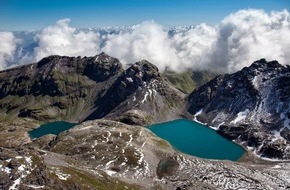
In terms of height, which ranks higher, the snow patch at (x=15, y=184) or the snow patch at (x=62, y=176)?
the snow patch at (x=15, y=184)

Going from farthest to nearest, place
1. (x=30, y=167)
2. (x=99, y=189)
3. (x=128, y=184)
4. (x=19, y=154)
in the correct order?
(x=128, y=184) < (x=99, y=189) < (x=19, y=154) < (x=30, y=167)

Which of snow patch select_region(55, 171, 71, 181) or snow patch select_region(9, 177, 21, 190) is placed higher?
snow patch select_region(9, 177, 21, 190)

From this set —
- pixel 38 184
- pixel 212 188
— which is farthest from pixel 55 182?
pixel 212 188

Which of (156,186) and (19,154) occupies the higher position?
(19,154)

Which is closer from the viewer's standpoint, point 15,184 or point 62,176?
point 15,184

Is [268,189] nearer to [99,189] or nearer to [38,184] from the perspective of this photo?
[99,189]

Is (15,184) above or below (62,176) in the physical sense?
above

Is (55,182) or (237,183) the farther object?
(237,183)

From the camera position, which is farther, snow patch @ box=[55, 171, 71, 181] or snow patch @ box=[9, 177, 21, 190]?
snow patch @ box=[55, 171, 71, 181]

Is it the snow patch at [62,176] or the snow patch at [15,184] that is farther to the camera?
the snow patch at [62,176]

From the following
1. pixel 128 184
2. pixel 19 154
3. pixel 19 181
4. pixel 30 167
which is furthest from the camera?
pixel 128 184
